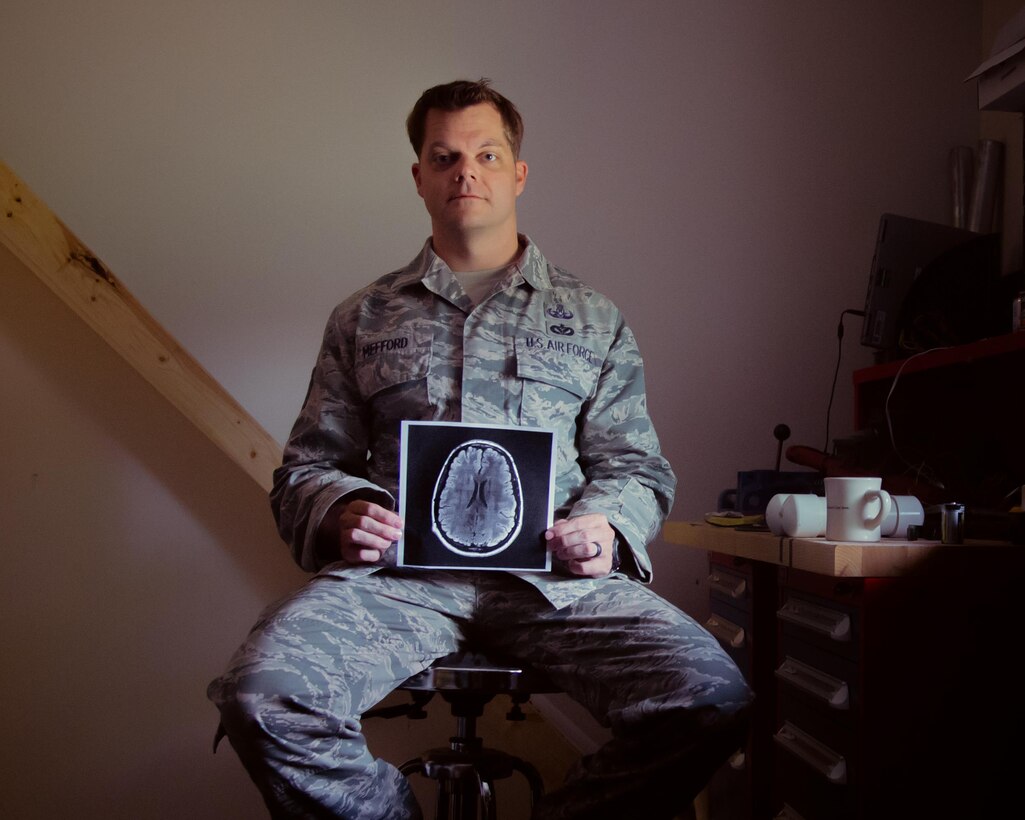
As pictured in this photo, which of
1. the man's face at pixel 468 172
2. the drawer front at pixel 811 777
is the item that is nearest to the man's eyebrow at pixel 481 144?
the man's face at pixel 468 172

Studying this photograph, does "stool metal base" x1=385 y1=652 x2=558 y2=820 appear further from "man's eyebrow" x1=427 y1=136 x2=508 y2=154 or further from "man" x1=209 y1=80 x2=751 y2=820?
"man's eyebrow" x1=427 y1=136 x2=508 y2=154

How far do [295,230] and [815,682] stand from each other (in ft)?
4.89

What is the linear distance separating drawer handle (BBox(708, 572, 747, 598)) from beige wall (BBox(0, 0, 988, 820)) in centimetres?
45

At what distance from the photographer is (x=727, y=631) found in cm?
164

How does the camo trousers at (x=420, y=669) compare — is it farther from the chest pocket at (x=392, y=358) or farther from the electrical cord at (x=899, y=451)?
the electrical cord at (x=899, y=451)

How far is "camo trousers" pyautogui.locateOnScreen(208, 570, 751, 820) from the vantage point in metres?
1.03

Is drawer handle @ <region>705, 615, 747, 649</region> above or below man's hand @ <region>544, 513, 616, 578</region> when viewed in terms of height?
below

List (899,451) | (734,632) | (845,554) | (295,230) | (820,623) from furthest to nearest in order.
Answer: (295,230) → (899,451) → (734,632) → (820,623) → (845,554)

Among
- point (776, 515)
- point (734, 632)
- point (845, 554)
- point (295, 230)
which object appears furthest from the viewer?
point (295, 230)

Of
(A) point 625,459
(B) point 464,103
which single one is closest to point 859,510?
(A) point 625,459

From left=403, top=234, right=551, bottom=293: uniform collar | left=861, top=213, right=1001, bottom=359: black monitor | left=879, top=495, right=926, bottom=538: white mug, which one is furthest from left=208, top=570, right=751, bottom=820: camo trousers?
left=861, top=213, right=1001, bottom=359: black monitor

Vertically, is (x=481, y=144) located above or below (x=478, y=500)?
above

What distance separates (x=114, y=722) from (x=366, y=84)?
1561mm

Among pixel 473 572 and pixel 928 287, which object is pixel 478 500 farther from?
pixel 928 287
